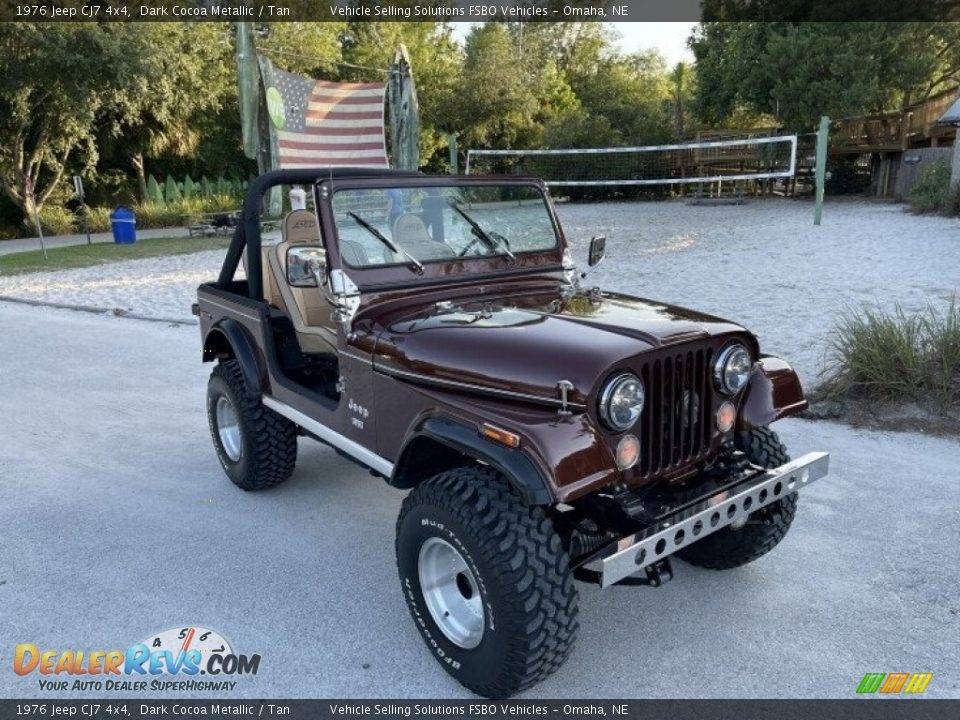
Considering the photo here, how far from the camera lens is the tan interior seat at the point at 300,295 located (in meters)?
4.06

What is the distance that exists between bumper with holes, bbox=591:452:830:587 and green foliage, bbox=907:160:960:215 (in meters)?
15.3

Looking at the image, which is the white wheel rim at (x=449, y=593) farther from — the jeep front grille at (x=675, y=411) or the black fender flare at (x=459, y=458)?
the jeep front grille at (x=675, y=411)

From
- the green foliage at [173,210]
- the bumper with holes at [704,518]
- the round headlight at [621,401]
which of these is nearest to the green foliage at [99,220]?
the green foliage at [173,210]

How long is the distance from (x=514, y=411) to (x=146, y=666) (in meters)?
1.74

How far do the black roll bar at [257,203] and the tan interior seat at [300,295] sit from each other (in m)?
0.13

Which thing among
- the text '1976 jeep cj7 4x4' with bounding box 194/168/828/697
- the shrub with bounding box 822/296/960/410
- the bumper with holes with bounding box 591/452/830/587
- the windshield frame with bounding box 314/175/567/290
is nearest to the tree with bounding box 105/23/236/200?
the windshield frame with bounding box 314/175/567/290

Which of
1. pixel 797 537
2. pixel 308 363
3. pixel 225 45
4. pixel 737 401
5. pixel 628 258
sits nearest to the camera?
pixel 737 401

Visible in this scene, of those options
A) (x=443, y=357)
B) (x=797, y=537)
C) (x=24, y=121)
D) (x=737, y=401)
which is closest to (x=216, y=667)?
(x=443, y=357)

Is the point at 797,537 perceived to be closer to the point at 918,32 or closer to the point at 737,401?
the point at 737,401

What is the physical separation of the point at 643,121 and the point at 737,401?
28.0 m

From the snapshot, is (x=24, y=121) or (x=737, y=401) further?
(x=24, y=121)

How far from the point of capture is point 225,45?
2267 cm

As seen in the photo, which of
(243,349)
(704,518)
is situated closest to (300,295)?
(243,349)

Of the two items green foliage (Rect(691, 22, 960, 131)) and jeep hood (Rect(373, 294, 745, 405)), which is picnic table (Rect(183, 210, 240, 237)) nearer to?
green foliage (Rect(691, 22, 960, 131))
